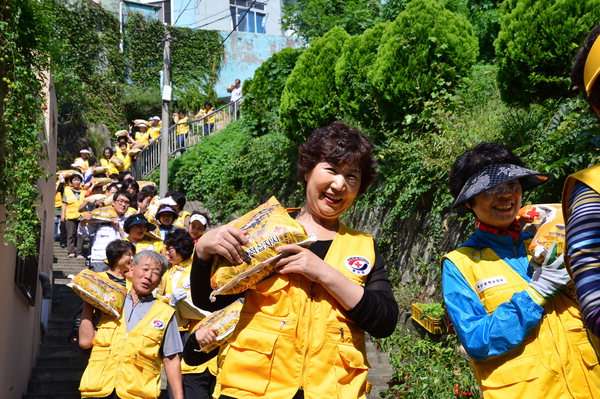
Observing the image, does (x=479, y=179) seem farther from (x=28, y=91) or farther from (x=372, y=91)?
(x=372, y=91)

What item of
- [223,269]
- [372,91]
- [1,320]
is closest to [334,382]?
[223,269]

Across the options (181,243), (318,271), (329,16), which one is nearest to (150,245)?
(181,243)

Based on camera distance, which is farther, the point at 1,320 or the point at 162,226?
the point at 162,226

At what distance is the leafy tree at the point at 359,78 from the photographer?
443 inches

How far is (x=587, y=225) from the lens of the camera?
165cm

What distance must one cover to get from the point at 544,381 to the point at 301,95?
35.5ft

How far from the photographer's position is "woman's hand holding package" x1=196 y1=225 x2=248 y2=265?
2869 millimetres

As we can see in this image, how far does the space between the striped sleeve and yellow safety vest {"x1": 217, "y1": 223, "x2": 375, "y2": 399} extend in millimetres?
1425

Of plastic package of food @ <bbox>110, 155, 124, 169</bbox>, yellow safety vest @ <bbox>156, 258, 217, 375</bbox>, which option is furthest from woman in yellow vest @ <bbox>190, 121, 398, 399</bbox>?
plastic package of food @ <bbox>110, 155, 124, 169</bbox>

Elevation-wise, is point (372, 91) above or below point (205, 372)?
above

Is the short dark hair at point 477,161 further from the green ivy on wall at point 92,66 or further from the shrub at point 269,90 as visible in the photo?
the green ivy on wall at point 92,66

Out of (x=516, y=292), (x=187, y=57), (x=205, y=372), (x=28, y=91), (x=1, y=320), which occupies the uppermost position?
(x=187, y=57)

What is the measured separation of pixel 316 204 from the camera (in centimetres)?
321

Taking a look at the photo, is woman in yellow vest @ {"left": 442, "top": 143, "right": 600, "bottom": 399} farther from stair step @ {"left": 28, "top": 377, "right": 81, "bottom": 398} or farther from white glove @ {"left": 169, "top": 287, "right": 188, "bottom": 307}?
stair step @ {"left": 28, "top": 377, "right": 81, "bottom": 398}
